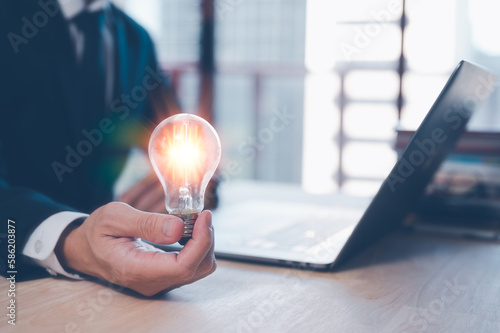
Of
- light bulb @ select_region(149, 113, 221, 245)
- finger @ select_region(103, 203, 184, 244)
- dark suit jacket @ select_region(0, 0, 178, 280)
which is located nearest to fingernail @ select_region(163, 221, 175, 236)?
finger @ select_region(103, 203, 184, 244)

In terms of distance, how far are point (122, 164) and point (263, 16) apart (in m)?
16.7

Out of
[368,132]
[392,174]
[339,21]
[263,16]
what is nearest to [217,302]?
[392,174]

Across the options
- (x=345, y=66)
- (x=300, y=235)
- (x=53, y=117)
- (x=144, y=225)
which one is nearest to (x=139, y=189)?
(x=53, y=117)

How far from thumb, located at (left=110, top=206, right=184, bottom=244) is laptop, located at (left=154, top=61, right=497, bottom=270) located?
201 mm

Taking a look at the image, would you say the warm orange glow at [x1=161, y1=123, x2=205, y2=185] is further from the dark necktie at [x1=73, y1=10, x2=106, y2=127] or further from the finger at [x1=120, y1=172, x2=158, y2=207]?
the dark necktie at [x1=73, y1=10, x2=106, y2=127]

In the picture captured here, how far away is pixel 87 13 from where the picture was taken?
1.20 metres

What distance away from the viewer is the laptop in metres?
0.61

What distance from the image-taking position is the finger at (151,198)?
102 cm

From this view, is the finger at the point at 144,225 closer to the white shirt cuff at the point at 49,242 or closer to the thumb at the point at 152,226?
the thumb at the point at 152,226

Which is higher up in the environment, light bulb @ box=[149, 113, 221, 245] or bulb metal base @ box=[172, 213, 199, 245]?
light bulb @ box=[149, 113, 221, 245]

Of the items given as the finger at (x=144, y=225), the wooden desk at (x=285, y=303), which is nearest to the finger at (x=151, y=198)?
the wooden desk at (x=285, y=303)

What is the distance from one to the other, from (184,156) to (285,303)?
23 cm

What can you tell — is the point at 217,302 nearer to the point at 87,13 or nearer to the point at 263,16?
the point at 87,13

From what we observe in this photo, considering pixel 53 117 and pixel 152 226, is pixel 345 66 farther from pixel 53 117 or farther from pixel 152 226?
pixel 152 226
